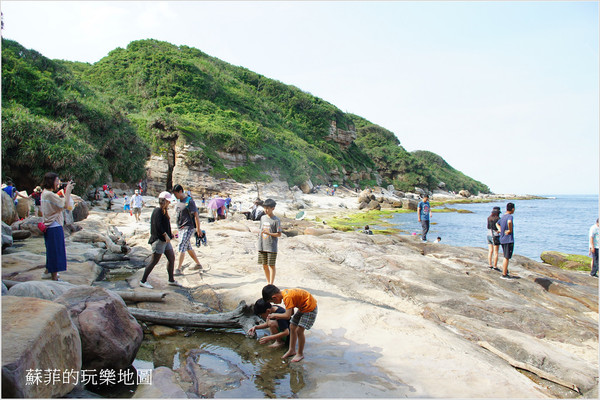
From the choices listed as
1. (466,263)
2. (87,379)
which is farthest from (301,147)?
(87,379)

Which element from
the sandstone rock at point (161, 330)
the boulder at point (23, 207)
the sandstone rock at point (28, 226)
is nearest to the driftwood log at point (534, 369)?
the sandstone rock at point (161, 330)

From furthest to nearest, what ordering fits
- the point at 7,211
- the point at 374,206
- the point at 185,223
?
1. the point at 374,206
2. the point at 7,211
3. the point at 185,223

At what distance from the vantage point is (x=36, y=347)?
9.42 ft

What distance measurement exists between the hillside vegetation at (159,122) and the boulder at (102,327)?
17.2m

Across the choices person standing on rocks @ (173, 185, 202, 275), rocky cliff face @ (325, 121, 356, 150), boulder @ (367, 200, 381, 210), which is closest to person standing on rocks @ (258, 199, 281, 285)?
person standing on rocks @ (173, 185, 202, 275)

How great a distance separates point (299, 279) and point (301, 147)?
45.0 meters

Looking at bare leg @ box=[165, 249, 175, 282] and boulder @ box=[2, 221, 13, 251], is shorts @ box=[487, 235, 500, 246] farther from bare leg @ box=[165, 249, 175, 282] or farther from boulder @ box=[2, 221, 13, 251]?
boulder @ box=[2, 221, 13, 251]

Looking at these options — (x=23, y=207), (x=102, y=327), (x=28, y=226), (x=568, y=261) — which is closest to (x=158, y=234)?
→ (x=102, y=327)

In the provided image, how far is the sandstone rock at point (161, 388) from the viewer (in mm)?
3355

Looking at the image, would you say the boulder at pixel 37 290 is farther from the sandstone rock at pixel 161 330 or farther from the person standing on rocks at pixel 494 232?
the person standing on rocks at pixel 494 232

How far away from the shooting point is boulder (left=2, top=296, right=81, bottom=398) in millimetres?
2639

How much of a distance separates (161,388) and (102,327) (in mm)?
942

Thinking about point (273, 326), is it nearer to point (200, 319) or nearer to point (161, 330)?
point (200, 319)

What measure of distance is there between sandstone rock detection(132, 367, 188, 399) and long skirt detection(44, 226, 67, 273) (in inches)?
133
